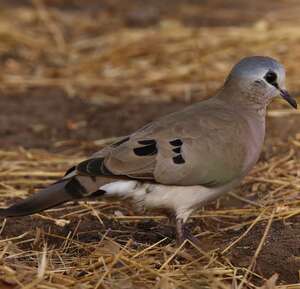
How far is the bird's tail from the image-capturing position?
11.8 feet

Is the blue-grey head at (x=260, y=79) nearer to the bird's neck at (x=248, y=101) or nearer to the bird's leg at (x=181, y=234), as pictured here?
the bird's neck at (x=248, y=101)

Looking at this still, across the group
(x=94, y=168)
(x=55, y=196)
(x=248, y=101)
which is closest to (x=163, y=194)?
(x=94, y=168)

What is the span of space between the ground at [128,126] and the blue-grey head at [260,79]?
0.52 meters

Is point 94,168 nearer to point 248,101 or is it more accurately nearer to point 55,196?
point 55,196

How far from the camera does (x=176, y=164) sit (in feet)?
12.1

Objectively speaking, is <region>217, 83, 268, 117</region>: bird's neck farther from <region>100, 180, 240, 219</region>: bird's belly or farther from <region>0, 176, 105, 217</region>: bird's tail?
<region>0, 176, 105, 217</region>: bird's tail

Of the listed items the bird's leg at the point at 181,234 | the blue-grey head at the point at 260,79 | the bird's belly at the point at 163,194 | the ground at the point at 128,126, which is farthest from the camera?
the blue-grey head at the point at 260,79

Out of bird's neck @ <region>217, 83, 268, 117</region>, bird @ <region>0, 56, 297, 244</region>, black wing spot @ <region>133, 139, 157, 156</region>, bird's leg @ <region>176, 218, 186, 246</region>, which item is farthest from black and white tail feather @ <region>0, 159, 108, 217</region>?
bird's neck @ <region>217, 83, 268, 117</region>

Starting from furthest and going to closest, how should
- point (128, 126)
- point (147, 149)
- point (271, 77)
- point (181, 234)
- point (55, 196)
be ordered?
point (128, 126) → point (271, 77) → point (181, 234) → point (147, 149) → point (55, 196)

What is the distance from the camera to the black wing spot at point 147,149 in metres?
3.68

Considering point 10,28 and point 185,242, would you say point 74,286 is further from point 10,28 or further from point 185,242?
point 10,28

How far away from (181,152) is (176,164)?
60mm

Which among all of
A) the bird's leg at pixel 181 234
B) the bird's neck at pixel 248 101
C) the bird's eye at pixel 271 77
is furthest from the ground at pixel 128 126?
the bird's eye at pixel 271 77

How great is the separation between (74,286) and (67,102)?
11.3 feet
